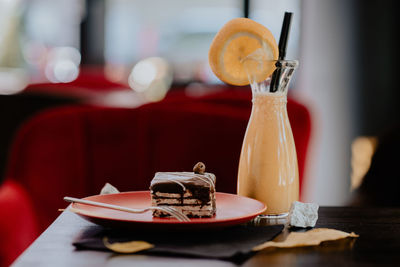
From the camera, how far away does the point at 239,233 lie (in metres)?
0.88

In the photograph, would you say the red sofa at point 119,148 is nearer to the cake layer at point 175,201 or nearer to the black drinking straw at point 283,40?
the black drinking straw at point 283,40

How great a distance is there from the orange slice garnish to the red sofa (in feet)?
1.95

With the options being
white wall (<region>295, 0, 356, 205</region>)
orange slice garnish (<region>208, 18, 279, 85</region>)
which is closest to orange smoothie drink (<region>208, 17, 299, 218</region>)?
orange slice garnish (<region>208, 18, 279, 85</region>)

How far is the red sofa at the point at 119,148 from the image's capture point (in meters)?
1.60

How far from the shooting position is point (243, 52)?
100cm

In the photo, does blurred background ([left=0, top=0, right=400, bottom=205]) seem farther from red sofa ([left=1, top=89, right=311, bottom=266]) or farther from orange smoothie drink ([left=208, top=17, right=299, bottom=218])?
orange smoothie drink ([left=208, top=17, right=299, bottom=218])

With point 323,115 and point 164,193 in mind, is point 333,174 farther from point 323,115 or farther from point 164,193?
point 164,193

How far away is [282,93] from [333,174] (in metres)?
2.93

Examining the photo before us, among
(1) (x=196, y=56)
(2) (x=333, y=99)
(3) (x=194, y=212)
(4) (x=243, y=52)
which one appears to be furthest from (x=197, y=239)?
(1) (x=196, y=56)

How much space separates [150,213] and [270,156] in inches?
8.6

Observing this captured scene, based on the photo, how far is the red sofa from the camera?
160 centimetres

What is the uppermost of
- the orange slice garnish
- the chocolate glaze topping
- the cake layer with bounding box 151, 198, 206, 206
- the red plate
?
the orange slice garnish

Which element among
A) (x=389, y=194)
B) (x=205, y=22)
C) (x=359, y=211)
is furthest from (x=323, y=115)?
(x=359, y=211)

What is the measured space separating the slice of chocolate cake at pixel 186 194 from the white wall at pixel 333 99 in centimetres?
283
